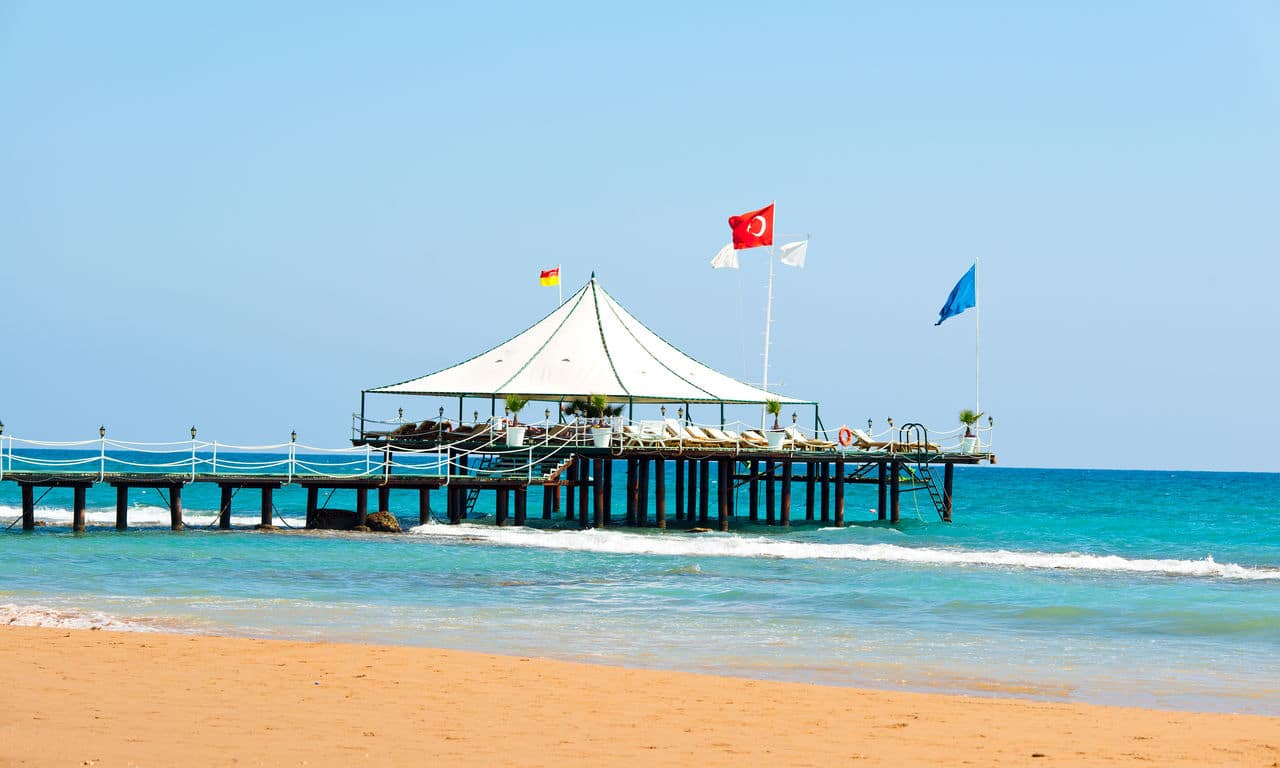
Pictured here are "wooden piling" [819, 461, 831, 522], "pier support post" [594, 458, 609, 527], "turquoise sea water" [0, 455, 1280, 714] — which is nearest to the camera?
"turquoise sea water" [0, 455, 1280, 714]

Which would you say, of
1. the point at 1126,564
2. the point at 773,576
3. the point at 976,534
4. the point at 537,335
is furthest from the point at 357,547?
the point at 976,534

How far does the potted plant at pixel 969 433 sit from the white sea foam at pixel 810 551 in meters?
4.47

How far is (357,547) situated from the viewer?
1117 inches

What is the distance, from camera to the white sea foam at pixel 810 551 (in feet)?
91.7

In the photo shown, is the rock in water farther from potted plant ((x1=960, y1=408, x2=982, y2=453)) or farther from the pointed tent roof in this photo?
potted plant ((x1=960, y1=408, x2=982, y2=453))

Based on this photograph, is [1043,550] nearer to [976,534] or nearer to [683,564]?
[976,534]

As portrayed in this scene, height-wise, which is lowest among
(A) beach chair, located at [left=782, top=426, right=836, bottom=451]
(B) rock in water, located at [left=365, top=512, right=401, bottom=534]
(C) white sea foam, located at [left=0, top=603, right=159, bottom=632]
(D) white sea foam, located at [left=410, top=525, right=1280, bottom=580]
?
(D) white sea foam, located at [left=410, top=525, right=1280, bottom=580]

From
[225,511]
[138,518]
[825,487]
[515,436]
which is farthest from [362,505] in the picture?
[825,487]

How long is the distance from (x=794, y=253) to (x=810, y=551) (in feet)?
37.6

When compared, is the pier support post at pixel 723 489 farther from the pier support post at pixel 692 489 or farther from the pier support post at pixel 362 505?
the pier support post at pixel 362 505

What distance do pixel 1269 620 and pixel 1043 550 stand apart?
54.7ft

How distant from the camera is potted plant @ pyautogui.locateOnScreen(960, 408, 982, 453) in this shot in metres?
36.4

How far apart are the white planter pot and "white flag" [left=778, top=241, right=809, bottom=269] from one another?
9.01 metres

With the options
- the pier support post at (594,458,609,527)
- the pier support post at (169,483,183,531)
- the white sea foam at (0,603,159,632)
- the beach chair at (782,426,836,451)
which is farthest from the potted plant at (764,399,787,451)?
the white sea foam at (0,603,159,632)
